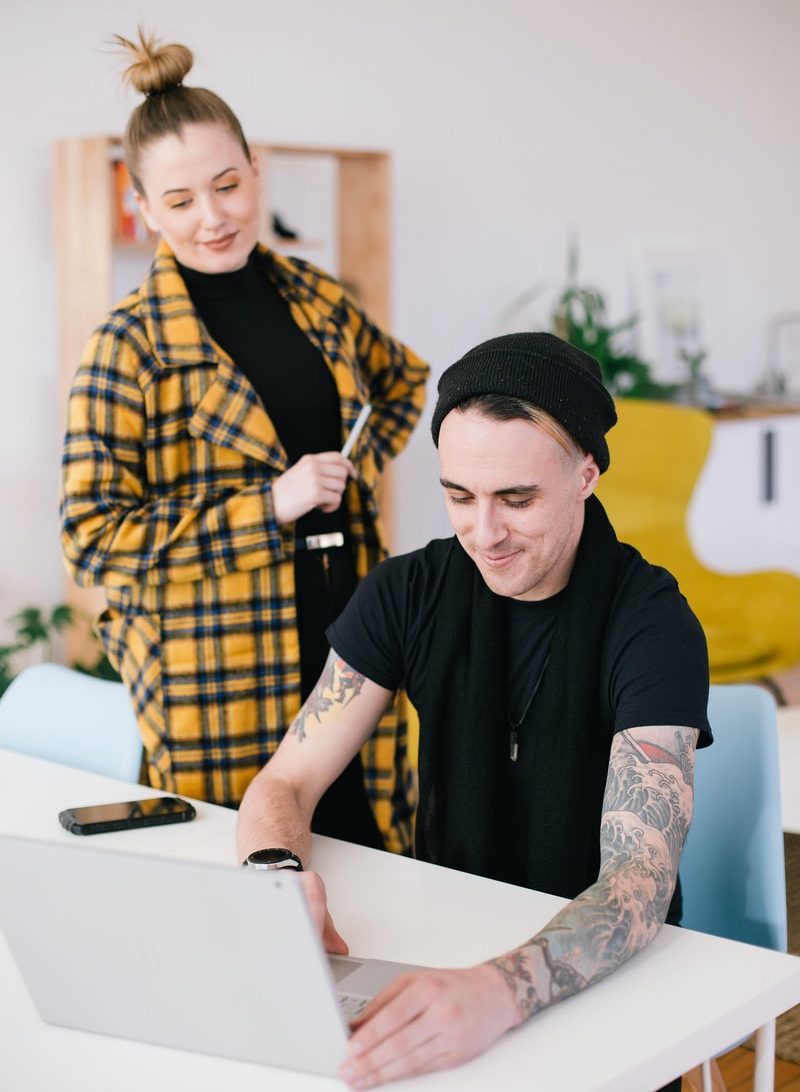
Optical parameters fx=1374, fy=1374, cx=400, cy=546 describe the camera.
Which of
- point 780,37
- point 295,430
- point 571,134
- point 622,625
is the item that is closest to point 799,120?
point 780,37

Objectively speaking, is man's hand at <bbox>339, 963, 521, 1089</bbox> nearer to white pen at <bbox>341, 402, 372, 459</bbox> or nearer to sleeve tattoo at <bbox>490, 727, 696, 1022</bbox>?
sleeve tattoo at <bbox>490, 727, 696, 1022</bbox>

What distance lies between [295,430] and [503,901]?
972 mm

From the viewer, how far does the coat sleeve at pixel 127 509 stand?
6.83ft

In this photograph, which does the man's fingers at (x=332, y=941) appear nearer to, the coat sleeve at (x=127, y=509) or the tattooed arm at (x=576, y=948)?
the tattooed arm at (x=576, y=948)

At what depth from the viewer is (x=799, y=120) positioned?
6.38 meters

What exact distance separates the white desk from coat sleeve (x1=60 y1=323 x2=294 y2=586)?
0.56 m

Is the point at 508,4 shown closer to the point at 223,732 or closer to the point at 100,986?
the point at 223,732

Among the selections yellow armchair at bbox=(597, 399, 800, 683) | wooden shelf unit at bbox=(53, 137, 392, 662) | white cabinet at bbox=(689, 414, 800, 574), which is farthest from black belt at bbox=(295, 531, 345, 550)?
white cabinet at bbox=(689, 414, 800, 574)

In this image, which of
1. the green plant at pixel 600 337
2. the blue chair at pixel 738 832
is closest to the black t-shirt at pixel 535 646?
the blue chair at pixel 738 832

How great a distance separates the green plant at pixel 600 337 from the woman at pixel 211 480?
9.30 ft

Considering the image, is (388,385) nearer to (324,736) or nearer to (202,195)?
(202,195)

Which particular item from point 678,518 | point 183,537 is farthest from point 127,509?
point 678,518

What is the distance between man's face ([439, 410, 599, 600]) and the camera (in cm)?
152

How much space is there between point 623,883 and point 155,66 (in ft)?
4.68
